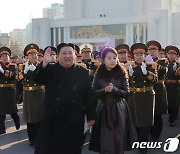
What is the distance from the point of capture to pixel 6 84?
737 cm

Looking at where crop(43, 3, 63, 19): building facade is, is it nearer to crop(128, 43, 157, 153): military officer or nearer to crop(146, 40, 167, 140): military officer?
crop(146, 40, 167, 140): military officer

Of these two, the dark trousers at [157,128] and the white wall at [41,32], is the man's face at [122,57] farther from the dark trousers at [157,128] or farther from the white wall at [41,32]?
the white wall at [41,32]

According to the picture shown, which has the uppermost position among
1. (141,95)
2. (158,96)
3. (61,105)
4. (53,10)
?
(53,10)

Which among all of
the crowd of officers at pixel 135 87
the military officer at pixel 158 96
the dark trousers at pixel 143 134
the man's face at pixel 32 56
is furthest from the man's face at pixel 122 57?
the man's face at pixel 32 56

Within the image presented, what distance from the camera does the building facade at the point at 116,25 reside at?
4891cm

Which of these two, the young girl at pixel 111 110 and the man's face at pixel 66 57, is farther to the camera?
the young girl at pixel 111 110

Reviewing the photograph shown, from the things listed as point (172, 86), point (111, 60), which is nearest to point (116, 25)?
point (172, 86)

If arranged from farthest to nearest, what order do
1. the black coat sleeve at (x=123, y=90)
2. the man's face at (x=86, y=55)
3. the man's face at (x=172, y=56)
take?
the man's face at (x=86, y=55) < the man's face at (x=172, y=56) < the black coat sleeve at (x=123, y=90)

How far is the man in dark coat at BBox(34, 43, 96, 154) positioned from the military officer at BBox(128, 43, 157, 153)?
194 centimetres

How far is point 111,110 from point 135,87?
1324 millimetres

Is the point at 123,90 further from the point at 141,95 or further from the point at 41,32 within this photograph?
the point at 41,32

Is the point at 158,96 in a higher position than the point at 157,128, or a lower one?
higher

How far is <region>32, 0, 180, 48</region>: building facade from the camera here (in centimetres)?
4891

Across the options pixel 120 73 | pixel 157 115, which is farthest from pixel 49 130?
pixel 157 115
